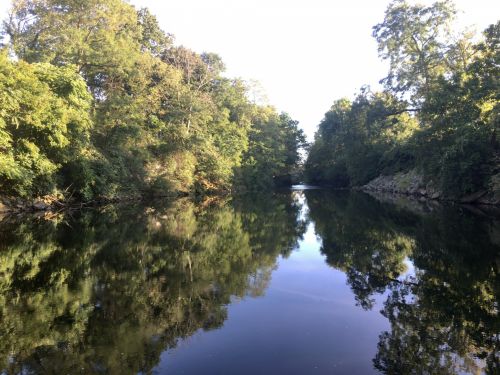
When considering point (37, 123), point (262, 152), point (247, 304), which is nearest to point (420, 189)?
point (262, 152)

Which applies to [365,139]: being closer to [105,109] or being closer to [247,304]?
[105,109]

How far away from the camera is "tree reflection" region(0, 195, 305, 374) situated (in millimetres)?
5770

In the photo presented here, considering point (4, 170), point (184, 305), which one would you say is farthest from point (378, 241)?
point (4, 170)

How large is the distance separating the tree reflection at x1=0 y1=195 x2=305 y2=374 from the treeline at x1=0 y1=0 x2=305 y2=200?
6.90 meters

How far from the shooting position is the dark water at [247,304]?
5605 mm

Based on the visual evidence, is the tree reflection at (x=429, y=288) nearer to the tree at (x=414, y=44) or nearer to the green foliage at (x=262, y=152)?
the tree at (x=414, y=44)

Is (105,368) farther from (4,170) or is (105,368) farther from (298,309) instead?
(4,170)

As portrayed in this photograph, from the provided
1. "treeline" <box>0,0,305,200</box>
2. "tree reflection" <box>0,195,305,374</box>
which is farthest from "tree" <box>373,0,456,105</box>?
"tree reflection" <box>0,195,305,374</box>

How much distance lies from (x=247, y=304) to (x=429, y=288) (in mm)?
4008

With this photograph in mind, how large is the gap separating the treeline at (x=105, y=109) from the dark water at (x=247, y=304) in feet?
29.5

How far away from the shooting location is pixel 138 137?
34969 millimetres

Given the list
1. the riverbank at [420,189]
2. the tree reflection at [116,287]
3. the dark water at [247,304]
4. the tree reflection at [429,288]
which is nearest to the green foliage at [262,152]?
the riverbank at [420,189]

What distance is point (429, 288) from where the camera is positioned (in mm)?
8859

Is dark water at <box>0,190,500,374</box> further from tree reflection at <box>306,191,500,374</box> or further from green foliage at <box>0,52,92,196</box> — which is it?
green foliage at <box>0,52,92,196</box>
